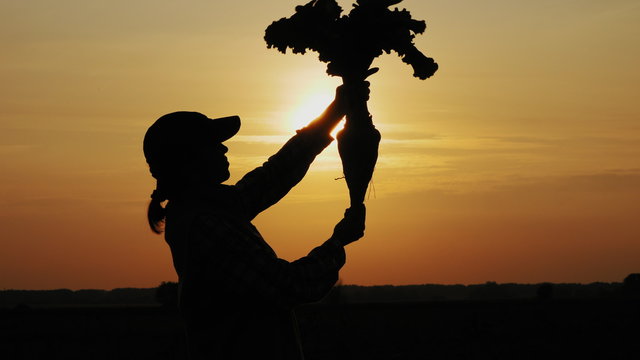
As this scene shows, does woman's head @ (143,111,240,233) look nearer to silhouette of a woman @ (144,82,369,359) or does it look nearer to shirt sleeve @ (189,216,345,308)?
silhouette of a woman @ (144,82,369,359)

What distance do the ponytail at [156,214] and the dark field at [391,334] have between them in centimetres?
2858

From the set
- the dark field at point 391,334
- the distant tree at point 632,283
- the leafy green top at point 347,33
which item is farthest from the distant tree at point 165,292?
the leafy green top at point 347,33

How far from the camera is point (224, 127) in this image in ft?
15.2

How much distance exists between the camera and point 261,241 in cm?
434

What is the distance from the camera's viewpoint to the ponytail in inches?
189

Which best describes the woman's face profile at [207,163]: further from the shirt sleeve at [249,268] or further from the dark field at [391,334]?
the dark field at [391,334]

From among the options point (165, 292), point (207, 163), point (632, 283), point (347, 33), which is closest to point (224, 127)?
point (207, 163)

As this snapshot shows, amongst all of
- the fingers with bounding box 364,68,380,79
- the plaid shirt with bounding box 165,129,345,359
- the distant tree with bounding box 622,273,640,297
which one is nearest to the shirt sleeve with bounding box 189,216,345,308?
the plaid shirt with bounding box 165,129,345,359

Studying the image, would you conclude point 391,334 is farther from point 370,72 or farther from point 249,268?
point 249,268

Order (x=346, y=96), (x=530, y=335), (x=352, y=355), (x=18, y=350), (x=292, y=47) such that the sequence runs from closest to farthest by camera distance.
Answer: (x=346, y=96) < (x=292, y=47) < (x=352, y=355) < (x=18, y=350) < (x=530, y=335)

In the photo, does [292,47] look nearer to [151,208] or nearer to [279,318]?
[151,208]

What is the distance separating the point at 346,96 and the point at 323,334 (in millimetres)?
40133

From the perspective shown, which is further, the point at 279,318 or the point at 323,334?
the point at 323,334

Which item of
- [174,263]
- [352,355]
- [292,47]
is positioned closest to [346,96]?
[292,47]
